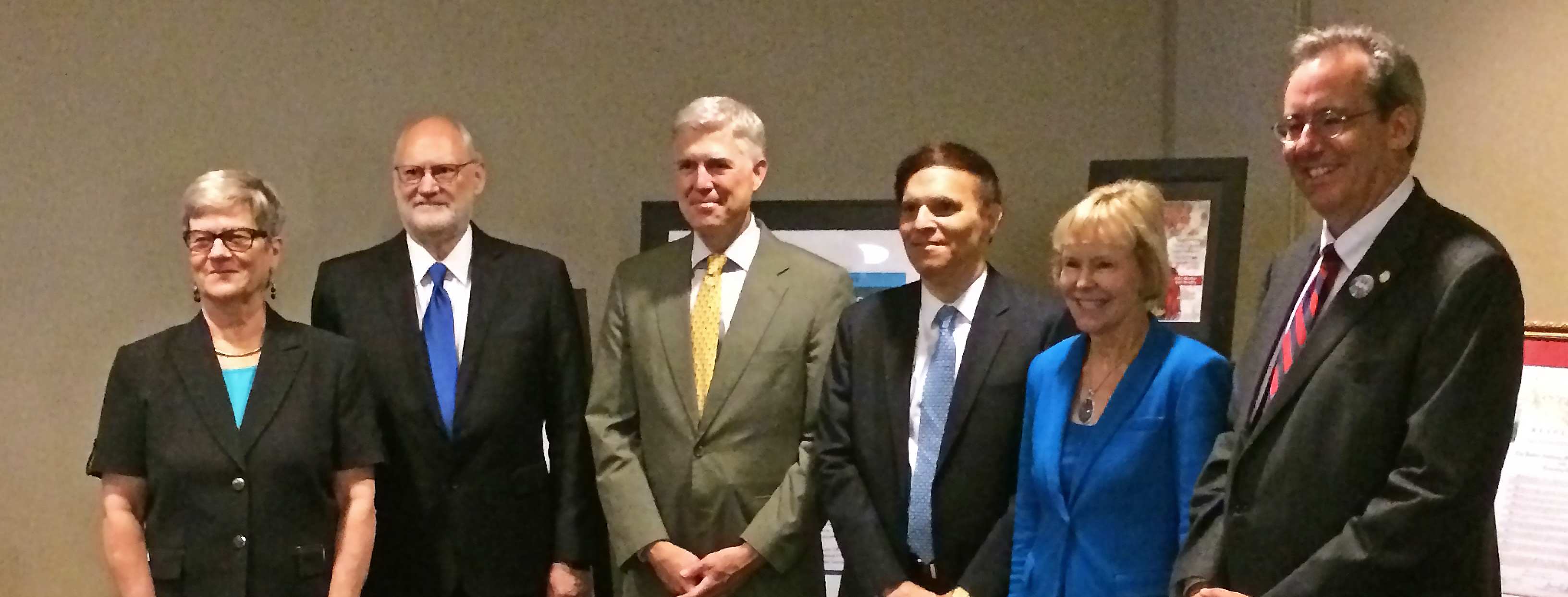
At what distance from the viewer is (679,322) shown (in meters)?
2.47

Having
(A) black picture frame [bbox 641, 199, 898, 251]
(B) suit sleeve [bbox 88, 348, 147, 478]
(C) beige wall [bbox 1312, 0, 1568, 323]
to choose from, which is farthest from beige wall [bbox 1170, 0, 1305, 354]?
(B) suit sleeve [bbox 88, 348, 147, 478]

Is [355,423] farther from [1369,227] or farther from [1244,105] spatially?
[1244,105]

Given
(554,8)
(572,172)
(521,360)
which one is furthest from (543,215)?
(521,360)

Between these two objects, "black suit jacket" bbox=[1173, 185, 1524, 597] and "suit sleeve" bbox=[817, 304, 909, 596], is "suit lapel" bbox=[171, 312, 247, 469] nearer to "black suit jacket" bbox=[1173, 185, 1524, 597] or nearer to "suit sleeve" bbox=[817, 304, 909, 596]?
"suit sleeve" bbox=[817, 304, 909, 596]

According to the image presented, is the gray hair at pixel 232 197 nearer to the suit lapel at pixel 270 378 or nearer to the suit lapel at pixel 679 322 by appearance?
the suit lapel at pixel 270 378

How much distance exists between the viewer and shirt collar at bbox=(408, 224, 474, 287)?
8.22 ft

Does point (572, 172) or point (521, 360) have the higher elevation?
point (572, 172)

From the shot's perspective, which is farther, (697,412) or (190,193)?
(697,412)

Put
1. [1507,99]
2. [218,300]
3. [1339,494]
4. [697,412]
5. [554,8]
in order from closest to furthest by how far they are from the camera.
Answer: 1. [1339,494]
2. [218,300]
3. [697,412]
4. [1507,99]
5. [554,8]

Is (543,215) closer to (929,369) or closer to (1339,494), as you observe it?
(929,369)

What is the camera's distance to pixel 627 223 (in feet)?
11.4

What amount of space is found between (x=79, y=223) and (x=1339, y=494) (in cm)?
312

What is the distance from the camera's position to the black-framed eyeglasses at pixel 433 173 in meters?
2.50

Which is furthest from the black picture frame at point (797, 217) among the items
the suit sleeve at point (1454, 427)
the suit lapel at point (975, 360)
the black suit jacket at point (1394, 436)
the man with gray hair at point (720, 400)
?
the suit sleeve at point (1454, 427)
